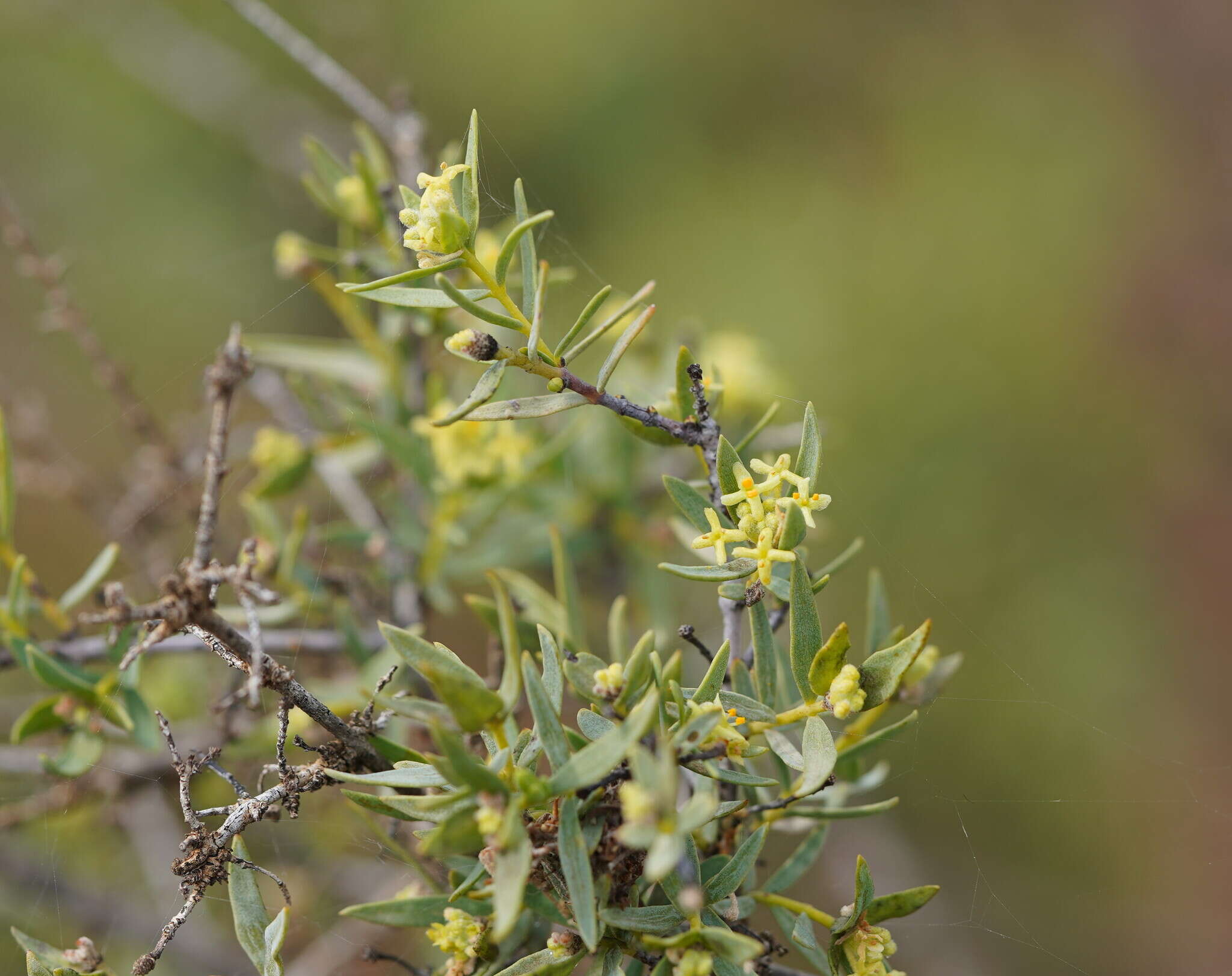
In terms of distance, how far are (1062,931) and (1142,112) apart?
4.51 meters

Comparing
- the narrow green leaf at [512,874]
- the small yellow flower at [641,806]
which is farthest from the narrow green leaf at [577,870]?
the small yellow flower at [641,806]

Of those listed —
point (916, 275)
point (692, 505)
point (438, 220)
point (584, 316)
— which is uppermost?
point (916, 275)

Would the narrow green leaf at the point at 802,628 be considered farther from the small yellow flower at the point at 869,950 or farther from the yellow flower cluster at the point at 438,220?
the yellow flower cluster at the point at 438,220

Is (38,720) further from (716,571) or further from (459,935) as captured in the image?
(716,571)

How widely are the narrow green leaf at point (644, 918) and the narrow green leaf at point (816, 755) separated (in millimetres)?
192

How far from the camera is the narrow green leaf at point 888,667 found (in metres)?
0.87

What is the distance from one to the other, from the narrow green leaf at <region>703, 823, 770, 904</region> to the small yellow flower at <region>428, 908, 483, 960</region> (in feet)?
0.91

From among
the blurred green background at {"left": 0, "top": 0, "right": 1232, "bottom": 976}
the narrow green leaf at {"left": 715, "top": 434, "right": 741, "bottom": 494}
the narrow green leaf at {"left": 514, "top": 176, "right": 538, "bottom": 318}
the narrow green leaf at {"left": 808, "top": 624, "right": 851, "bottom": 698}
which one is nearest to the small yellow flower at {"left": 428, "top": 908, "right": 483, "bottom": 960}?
the narrow green leaf at {"left": 808, "top": 624, "right": 851, "bottom": 698}

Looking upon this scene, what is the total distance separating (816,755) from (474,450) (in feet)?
3.27

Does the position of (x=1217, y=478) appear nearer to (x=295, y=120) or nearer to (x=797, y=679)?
(x=797, y=679)

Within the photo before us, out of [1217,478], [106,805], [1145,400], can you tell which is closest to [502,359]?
[106,805]

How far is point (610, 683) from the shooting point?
0.87 metres

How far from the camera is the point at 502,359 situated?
0.96 meters

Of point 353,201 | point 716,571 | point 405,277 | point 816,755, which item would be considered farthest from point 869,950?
point 353,201
